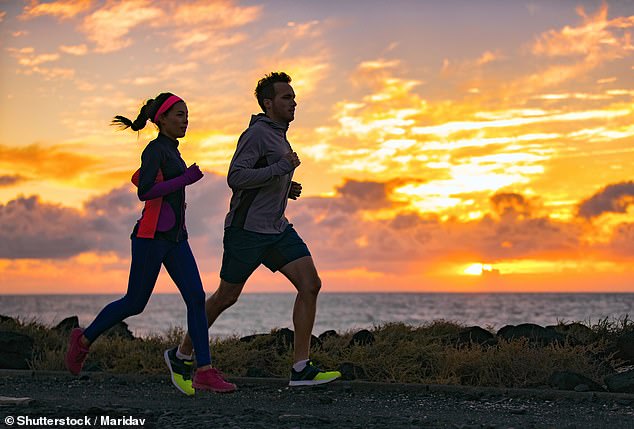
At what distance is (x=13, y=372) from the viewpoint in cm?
891

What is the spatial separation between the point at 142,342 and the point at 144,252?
353 cm

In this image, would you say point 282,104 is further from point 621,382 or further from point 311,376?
point 621,382

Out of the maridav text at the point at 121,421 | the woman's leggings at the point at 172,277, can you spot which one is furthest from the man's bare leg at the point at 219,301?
the maridav text at the point at 121,421

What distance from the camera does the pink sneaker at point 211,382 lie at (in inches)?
273

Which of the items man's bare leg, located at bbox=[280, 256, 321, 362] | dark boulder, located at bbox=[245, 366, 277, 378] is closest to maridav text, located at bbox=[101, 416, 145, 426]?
man's bare leg, located at bbox=[280, 256, 321, 362]

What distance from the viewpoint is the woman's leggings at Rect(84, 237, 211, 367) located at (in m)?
6.74

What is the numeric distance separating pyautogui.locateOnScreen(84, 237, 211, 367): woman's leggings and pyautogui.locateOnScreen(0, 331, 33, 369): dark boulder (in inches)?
130

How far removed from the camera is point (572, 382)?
7461mm

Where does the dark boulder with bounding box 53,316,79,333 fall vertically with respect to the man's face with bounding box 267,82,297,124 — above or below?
below

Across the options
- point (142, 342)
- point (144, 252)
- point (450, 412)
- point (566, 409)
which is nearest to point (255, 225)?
point (144, 252)

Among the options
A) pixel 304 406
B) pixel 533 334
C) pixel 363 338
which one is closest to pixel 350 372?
pixel 304 406

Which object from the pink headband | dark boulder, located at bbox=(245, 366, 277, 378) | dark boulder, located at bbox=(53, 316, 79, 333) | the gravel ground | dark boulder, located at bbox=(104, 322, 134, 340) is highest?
the pink headband

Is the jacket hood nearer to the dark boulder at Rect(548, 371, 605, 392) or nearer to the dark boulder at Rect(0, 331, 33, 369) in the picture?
the dark boulder at Rect(548, 371, 605, 392)

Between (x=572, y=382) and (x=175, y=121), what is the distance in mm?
4135
